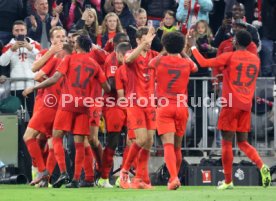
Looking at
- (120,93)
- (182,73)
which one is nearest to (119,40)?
(120,93)

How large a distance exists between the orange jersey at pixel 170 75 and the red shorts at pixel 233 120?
3.16 ft

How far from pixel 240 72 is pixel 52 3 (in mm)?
8273

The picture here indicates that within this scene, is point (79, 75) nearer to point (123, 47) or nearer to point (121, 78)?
point (121, 78)

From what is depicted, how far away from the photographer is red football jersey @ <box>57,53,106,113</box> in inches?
782

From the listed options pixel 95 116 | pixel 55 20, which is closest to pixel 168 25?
pixel 55 20

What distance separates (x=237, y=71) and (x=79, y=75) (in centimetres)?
261

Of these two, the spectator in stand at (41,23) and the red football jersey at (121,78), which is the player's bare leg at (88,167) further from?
the spectator in stand at (41,23)

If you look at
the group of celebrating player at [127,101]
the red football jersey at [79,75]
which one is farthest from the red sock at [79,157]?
the red football jersey at [79,75]

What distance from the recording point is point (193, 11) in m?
25.5

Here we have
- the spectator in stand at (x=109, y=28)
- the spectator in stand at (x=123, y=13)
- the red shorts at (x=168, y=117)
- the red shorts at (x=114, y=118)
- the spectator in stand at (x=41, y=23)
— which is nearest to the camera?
the red shorts at (x=168, y=117)

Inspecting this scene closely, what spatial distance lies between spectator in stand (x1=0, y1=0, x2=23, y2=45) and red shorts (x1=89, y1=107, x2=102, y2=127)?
5.15 m

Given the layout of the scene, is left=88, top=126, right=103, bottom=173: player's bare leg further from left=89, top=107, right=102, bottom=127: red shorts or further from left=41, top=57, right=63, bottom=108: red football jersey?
left=41, top=57, right=63, bottom=108: red football jersey

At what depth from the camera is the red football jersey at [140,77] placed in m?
19.8

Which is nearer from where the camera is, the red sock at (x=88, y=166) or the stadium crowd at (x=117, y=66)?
the stadium crowd at (x=117, y=66)
